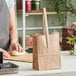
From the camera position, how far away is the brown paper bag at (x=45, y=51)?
1752 millimetres

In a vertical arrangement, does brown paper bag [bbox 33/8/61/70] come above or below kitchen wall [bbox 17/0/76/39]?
below

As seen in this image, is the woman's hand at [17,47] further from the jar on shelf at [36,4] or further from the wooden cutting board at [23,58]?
the jar on shelf at [36,4]

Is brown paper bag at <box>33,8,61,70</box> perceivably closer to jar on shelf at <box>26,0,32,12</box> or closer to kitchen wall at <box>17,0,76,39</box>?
jar on shelf at <box>26,0,32,12</box>

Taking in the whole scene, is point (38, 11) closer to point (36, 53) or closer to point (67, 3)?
point (67, 3)

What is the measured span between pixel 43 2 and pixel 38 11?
593mm

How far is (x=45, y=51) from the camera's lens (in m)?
1.75

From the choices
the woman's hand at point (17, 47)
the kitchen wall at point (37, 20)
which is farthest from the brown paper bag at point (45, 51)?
the kitchen wall at point (37, 20)

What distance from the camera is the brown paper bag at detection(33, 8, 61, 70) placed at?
1752 millimetres

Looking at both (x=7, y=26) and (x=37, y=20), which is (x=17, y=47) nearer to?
(x=7, y=26)

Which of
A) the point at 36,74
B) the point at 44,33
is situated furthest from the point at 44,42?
the point at 36,74

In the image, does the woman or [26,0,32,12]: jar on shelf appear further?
[26,0,32,12]: jar on shelf

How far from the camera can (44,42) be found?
5.77 feet

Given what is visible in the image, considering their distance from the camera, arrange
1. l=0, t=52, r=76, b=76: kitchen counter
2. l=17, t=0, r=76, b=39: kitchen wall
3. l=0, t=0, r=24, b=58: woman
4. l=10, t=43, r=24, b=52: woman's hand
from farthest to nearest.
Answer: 1. l=17, t=0, r=76, b=39: kitchen wall
2. l=0, t=0, r=24, b=58: woman
3. l=10, t=43, r=24, b=52: woman's hand
4. l=0, t=52, r=76, b=76: kitchen counter

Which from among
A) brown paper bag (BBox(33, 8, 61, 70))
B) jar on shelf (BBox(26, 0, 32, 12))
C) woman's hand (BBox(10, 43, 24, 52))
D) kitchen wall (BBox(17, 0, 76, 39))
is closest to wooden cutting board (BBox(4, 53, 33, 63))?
woman's hand (BBox(10, 43, 24, 52))
